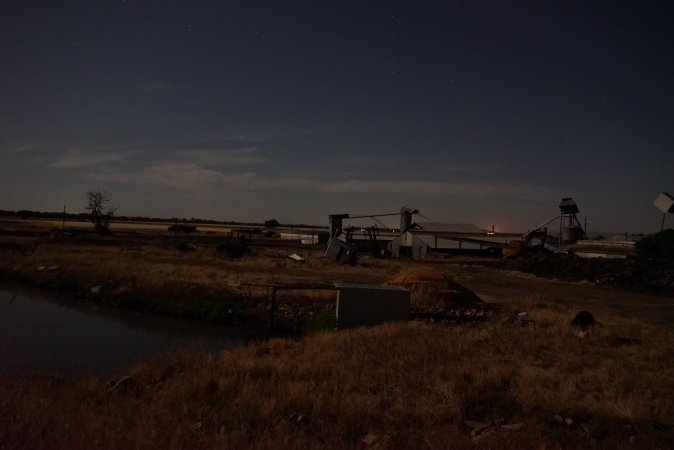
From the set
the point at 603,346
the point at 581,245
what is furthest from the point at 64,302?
the point at 581,245

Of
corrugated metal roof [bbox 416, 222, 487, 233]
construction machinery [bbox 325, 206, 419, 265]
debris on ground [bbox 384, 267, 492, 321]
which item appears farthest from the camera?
corrugated metal roof [bbox 416, 222, 487, 233]

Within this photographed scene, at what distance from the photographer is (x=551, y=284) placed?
3362 centimetres

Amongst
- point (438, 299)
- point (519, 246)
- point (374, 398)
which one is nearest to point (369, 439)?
point (374, 398)

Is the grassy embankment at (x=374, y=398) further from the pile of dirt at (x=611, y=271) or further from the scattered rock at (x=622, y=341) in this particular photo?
the pile of dirt at (x=611, y=271)

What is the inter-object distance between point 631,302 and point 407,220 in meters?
34.0

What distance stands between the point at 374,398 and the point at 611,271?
31253mm

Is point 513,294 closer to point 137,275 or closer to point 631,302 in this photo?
point 631,302

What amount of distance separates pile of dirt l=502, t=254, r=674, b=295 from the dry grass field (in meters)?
13.8

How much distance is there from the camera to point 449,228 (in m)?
63.2

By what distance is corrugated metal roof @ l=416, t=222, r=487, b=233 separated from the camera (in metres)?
61.6

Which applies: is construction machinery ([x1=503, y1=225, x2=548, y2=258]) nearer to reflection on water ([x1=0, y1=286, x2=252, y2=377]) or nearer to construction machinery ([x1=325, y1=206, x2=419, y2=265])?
construction machinery ([x1=325, y1=206, x2=419, y2=265])

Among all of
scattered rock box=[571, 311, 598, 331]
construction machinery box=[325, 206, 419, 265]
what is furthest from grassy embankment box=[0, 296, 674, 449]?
construction machinery box=[325, 206, 419, 265]

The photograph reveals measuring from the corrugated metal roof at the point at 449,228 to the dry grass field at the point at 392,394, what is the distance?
42.1 meters

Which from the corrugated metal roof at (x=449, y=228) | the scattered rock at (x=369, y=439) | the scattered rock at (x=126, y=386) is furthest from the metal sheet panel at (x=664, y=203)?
the scattered rock at (x=126, y=386)
